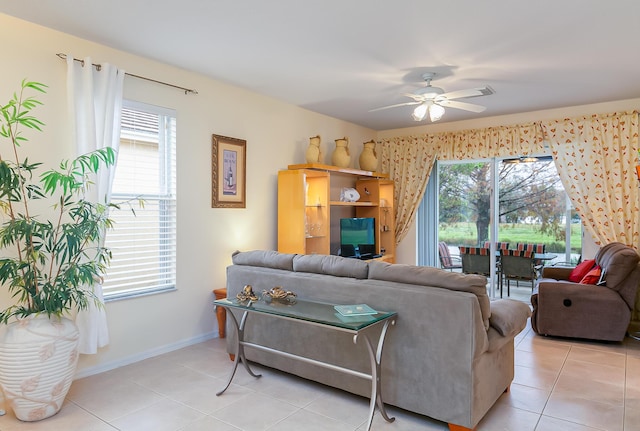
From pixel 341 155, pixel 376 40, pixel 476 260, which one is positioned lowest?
pixel 476 260

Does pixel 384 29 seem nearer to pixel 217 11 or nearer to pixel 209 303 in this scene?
pixel 217 11

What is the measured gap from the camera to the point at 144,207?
3.64 metres

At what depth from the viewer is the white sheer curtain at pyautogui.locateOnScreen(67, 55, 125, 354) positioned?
307cm

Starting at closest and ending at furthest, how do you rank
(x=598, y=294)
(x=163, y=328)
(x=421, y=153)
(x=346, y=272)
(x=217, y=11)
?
(x=217, y=11), (x=346, y=272), (x=163, y=328), (x=598, y=294), (x=421, y=153)

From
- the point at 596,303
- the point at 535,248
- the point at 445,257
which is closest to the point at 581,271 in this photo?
the point at 596,303

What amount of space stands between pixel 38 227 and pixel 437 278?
8.25ft

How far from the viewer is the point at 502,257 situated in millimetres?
5695

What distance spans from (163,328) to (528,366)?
3.21 meters

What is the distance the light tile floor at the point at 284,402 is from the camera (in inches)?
98.2

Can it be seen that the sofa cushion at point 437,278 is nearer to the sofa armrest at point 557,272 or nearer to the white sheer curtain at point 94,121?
the white sheer curtain at point 94,121

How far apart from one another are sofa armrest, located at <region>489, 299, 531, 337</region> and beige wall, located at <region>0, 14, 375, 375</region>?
2707 millimetres

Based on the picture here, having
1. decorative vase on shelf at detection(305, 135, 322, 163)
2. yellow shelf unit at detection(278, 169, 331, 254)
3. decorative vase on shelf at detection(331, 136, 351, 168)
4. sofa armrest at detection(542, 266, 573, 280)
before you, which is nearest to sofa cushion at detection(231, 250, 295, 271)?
yellow shelf unit at detection(278, 169, 331, 254)

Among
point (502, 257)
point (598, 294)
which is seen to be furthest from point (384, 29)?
point (502, 257)

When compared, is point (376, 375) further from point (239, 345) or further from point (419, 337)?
point (239, 345)
